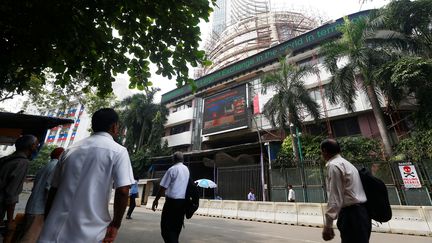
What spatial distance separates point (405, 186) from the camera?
9742mm

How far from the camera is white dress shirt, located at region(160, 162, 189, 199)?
12.3 feet

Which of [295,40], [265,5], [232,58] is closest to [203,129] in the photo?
[295,40]

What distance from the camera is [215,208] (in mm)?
13625

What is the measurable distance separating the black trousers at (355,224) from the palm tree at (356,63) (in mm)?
12972

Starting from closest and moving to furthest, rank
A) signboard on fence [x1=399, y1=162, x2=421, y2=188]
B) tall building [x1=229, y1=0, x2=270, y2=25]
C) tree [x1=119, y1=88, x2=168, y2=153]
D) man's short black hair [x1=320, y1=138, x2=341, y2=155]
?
man's short black hair [x1=320, y1=138, x2=341, y2=155]
signboard on fence [x1=399, y1=162, x2=421, y2=188]
tree [x1=119, y1=88, x2=168, y2=153]
tall building [x1=229, y1=0, x2=270, y2=25]

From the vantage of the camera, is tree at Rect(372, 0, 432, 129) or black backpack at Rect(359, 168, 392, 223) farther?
tree at Rect(372, 0, 432, 129)

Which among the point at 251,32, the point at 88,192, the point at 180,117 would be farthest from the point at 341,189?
the point at 251,32

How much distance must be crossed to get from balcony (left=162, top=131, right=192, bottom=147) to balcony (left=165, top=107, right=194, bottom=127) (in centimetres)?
160

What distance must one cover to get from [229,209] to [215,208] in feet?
3.65

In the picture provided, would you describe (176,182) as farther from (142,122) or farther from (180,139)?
(142,122)

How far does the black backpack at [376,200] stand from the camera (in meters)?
2.55

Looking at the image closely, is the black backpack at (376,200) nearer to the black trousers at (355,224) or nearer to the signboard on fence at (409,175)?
the black trousers at (355,224)

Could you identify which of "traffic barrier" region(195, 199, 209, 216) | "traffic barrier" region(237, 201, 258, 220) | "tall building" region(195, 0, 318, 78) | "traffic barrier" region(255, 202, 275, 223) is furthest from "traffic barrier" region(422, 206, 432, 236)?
"tall building" region(195, 0, 318, 78)

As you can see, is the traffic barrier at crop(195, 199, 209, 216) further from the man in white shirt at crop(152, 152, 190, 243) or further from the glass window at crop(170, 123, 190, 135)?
the glass window at crop(170, 123, 190, 135)
